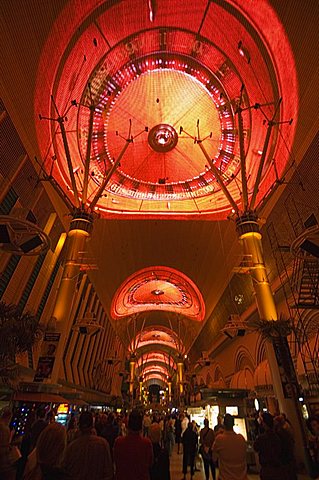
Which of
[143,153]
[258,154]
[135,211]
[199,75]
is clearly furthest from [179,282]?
[199,75]

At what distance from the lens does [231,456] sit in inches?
136

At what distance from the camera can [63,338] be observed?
32.6ft

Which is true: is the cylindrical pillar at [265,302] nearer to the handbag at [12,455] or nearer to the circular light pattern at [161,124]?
the handbag at [12,455]

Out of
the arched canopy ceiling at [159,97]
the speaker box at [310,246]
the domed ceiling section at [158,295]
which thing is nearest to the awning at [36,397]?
the arched canopy ceiling at [159,97]

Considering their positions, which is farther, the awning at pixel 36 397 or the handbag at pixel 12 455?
the awning at pixel 36 397

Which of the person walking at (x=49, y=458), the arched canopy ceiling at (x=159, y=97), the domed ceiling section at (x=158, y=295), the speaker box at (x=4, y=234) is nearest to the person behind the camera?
the person walking at (x=49, y=458)

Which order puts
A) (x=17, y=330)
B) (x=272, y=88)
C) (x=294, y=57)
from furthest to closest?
(x=272, y=88) → (x=294, y=57) → (x=17, y=330)

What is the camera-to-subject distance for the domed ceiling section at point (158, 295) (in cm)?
2673

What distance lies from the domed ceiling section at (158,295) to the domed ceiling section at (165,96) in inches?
359

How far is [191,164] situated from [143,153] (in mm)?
3151

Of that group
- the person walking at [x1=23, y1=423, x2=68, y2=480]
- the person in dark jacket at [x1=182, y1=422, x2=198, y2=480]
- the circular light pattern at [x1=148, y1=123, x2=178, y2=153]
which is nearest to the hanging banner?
the person in dark jacket at [x1=182, y1=422, x2=198, y2=480]

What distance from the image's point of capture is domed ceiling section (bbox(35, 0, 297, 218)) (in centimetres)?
1061

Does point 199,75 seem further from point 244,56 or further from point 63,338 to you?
point 63,338

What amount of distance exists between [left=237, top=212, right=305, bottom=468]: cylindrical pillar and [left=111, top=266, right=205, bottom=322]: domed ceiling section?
1514 cm
